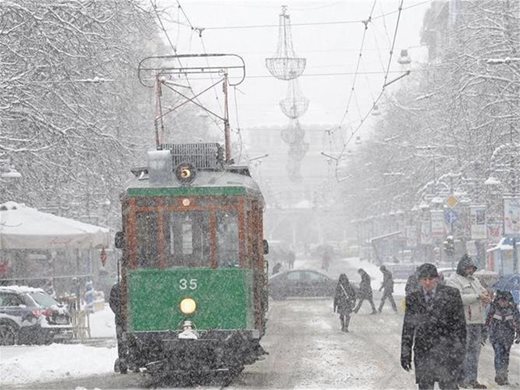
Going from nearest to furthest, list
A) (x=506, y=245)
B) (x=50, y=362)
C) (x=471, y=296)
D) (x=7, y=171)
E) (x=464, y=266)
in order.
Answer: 1. (x=471, y=296)
2. (x=464, y=266)
3. (x=50, y=362)
4. (x=7, y=171)
5. (x=506, y=245)

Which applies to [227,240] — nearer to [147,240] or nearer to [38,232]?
[147,240]

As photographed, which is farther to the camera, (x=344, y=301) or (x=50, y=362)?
(x=344, y=301)

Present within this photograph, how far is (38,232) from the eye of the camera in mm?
28281

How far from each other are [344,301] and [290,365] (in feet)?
33.6

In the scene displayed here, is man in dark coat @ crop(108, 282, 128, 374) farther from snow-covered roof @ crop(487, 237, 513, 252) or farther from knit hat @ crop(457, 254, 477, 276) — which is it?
snow-covered roof @ crop(487, 237, 513, 252)

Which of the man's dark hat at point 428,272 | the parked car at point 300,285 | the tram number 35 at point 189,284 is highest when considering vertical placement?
the man's dark hat at point 428,272

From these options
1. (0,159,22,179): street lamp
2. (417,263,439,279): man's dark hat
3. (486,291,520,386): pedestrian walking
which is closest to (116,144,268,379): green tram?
(486,291,520,386): pedestrian walking

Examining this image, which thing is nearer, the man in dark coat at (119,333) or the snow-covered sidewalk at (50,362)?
the man in dark coat at (119,333)

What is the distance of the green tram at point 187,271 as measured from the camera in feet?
56.8

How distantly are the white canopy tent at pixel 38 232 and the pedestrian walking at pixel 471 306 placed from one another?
13475 millimetres

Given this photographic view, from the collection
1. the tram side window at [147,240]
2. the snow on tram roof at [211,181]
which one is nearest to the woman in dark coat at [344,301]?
the snow on tram roof at [211,181]

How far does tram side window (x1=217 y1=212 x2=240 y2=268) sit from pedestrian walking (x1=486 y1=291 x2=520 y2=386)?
352cm

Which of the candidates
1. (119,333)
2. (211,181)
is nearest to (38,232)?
(119,333)

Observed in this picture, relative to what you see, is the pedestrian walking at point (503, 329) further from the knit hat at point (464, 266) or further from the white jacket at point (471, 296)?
the knit hat at point (464, 266)
